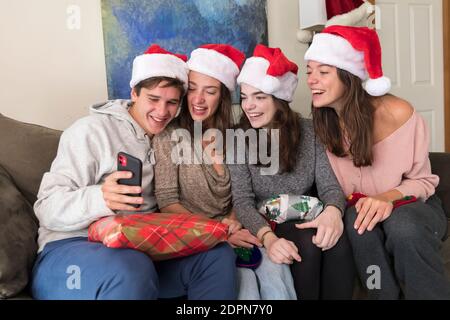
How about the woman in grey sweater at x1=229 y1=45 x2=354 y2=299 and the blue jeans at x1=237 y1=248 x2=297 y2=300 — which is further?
the woman in grey sweater at x1=229 y1=45 x2=354 y2=299

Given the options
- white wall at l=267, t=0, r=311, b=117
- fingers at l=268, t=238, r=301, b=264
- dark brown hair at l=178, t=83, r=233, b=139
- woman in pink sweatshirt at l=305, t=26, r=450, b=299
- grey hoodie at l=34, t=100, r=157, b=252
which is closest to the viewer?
grey hoodie at l=34, t=100, r=157, b=252

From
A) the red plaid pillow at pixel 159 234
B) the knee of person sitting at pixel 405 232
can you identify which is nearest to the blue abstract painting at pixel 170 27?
the red plaid pillow at pixel 159 234

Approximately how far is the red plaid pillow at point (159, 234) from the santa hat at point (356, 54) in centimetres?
78

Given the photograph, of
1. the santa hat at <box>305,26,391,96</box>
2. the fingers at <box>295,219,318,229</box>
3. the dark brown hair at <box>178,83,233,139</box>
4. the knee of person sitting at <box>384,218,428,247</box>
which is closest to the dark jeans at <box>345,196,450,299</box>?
the knee of person sitting at <box>384,218,428,247</box>

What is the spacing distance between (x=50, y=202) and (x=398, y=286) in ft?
3.48

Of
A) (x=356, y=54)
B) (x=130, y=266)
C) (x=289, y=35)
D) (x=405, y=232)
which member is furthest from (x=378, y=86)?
(x=289, y=35)

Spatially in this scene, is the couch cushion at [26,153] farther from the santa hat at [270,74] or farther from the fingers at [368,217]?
the fingers at [368,217]

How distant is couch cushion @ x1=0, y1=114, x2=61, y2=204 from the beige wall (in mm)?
594

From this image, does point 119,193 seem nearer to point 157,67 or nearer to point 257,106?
point 157,67

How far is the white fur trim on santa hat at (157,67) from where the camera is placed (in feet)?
4.59

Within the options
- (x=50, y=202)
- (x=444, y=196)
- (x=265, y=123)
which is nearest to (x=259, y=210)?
(x=265, y=123)

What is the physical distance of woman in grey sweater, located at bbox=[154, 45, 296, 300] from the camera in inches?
56.4

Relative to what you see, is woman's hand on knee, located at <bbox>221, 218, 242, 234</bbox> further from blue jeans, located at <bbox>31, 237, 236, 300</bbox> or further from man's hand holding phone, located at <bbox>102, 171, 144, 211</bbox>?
man's hand holding phone, located at <bbox>102, 171, 144, 211</bbox>
